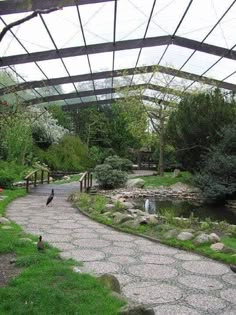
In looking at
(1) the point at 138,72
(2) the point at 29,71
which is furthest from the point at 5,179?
(1) the point at 138,72

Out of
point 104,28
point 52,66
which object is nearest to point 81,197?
point 104,28

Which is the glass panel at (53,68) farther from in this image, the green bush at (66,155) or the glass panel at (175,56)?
the glass panel at (175,56)

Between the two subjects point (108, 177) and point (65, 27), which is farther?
point (108, 177)

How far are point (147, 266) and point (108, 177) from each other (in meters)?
9.79

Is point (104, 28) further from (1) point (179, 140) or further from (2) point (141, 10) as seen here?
(1) point (179, 140)

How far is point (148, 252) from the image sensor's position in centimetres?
504

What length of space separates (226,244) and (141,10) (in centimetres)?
892

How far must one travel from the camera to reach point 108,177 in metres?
14.1

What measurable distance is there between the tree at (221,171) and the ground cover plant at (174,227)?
16.8ft

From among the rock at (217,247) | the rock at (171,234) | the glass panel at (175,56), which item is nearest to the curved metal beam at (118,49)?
the glass panel at (175,56)

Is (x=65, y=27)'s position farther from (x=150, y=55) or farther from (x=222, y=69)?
(x=222, y=69)

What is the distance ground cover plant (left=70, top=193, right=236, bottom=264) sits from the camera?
4.90 m

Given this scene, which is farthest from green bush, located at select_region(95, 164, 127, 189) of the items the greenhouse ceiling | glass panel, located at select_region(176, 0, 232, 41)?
glass panel, located at select_region(176, 0, 232, 41)

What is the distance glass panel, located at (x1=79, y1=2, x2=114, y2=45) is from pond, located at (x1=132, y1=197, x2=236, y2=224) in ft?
19.7
